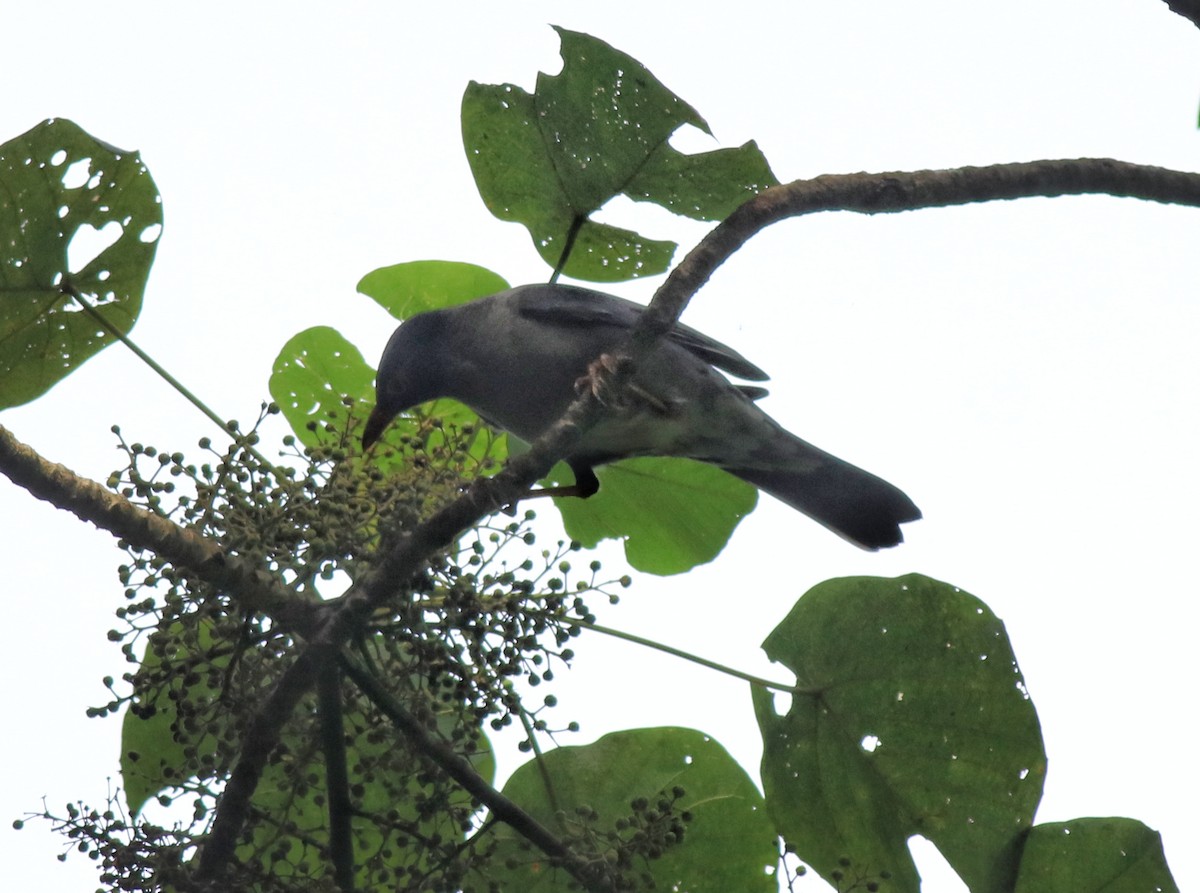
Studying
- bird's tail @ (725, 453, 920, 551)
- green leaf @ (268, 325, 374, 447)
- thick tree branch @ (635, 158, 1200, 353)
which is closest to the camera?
thick tree branch @ (635, 158, 1200, 353)

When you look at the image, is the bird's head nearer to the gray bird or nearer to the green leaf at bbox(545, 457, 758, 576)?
the gray bird

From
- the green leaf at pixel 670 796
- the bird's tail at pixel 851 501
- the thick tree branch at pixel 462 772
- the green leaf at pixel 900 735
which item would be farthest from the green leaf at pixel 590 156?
the thick tree branch at pixel 462 772

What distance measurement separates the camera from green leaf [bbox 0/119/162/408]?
10.6 feet

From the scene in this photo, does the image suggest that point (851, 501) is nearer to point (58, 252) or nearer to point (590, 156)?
point (590, 156)

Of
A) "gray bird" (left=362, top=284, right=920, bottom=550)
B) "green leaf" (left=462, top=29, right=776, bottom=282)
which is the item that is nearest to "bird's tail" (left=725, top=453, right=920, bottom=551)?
"gray bird" (left=362, top=284, right=920, bottom=550)

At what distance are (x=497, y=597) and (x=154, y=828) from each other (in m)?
0.84

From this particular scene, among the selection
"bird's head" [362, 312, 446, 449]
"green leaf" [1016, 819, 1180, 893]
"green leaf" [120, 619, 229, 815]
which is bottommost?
"green leaf" [1016, 819, 1180, 893]

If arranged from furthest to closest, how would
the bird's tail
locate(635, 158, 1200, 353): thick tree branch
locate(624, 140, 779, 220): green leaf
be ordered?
the bird's tail, locate(624, 140, 779, 220): green leaf, locate(635, 158, 1200, 353): thick tree branch

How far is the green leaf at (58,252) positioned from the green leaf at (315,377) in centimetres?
56

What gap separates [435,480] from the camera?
280cm

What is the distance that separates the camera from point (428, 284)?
4.25 m

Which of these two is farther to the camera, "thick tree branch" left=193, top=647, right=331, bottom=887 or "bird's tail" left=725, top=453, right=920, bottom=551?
"bird's tail" left=725, top=453, right=920, bottom=551

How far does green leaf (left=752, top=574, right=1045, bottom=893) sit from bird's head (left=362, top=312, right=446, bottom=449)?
1.77 m

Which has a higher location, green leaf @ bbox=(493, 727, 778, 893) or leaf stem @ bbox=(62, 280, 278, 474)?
leaf stem @ bbox=(62, 280, 278, 474)
